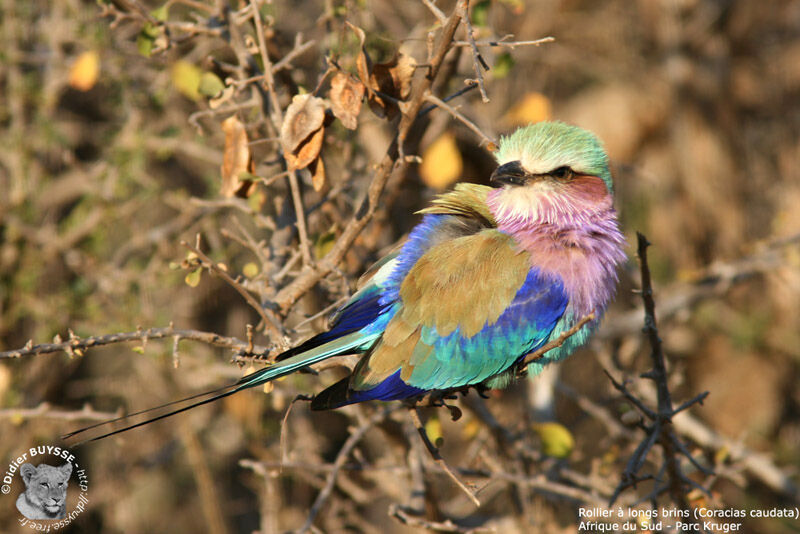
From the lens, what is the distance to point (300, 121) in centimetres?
201

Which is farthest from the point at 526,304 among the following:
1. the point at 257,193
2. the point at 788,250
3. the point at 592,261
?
the point at 788,250

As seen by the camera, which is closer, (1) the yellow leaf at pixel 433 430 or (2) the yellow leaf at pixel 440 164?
(1) the yellow leaf at pixel 433 430

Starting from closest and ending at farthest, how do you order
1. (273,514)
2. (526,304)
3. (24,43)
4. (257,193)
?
(526,304)
(257,193)
(273,514)
(24,43)

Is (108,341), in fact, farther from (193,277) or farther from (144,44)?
(144,44)

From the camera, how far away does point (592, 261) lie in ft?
7.73

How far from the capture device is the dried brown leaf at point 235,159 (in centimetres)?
218

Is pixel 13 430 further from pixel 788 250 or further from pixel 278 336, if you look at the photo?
pixel 788 250

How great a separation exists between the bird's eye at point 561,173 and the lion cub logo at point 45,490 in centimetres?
202

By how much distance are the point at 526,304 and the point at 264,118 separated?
992 mm

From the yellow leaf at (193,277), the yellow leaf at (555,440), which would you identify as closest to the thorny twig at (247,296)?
the yellow leaf at (193,277)

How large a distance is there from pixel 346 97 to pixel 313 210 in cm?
58

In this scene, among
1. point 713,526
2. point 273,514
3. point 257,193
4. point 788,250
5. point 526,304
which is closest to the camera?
point 526,304

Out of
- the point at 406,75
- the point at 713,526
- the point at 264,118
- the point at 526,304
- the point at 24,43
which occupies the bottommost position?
the point at 713,526

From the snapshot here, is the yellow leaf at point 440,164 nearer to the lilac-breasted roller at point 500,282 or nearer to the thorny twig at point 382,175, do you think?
the lilac-breasted roller at point 500,282
